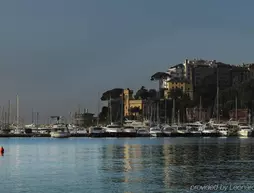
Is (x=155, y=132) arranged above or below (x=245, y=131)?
below

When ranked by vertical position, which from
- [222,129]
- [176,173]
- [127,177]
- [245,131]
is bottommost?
[127,177]

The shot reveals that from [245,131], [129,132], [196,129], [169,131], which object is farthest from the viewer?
[196,129]

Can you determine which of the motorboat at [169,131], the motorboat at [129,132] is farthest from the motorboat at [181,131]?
the motorboat at [129,132]

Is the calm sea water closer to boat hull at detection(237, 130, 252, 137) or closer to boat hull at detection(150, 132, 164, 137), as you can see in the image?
boat hull at detection(237, 130, 252, 137)

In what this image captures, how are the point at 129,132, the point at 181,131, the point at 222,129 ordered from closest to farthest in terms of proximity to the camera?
the point at 222,129
the point at 129,132
the point at 181,131

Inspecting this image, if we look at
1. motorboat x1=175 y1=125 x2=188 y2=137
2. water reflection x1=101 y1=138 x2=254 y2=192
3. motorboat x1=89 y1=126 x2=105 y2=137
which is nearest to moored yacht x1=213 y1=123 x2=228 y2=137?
motorboat x1=175 y1=125 x2=188 y2=137

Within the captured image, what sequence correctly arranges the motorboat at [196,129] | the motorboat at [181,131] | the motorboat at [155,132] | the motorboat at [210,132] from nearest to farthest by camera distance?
the motorboat at [210,132]
the motorboat at [196,129]
the motorboat at [155,132]
the motorboat at [181,131]

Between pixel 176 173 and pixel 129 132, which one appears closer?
pixel 176 173

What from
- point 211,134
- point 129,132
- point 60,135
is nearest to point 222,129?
point 211,134

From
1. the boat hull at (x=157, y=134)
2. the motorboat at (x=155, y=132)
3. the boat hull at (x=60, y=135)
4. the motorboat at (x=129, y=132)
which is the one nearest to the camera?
the boat hull at (x=157, y=134)

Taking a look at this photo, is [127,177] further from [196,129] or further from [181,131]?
[196,129]

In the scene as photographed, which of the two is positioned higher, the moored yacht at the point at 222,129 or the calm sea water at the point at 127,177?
the moored yacht at the point at 222,129

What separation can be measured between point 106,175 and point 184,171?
7432 millimetres

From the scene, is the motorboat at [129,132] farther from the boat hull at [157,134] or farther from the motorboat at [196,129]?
the motorboat at [196,129]
